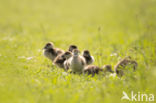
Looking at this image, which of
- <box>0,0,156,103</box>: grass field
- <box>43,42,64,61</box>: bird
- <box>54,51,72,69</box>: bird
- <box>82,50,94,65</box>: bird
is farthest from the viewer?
<box>43,42,64,61</box>: bird

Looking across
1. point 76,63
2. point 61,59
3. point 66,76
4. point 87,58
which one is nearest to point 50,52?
point 61,59

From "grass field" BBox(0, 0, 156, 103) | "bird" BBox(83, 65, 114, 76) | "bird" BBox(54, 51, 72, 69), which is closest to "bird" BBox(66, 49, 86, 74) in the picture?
"bird" BBox(83, 65, 114, 76)

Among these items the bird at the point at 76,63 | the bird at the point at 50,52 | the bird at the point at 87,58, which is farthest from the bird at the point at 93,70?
the bird at the point at 50,52

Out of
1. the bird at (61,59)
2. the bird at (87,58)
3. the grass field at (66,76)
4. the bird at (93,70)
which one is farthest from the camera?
the bird at (87,58)

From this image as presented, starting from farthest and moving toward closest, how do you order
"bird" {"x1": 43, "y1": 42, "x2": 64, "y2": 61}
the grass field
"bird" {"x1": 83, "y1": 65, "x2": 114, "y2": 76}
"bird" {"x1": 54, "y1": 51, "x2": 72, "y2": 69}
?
"bird" {"x1": 43, "y1": 42, "x2": 64, "y2": 61}
"bird" {"x1": 54, "y1": 51, "x2": 72, "y2": 69}
"bird" {"x1": 83, "y1": 65, "x2": 114, "y2": 76}
the grass field

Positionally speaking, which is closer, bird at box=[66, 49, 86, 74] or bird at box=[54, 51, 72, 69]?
bird at box=[66, 49, 86, 74]

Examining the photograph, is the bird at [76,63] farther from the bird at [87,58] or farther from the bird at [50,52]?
the bird at [50,52]

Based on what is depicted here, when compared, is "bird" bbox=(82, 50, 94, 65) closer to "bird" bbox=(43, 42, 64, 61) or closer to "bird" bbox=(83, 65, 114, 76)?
"bird" bbox=(83, 65, 114, 76)

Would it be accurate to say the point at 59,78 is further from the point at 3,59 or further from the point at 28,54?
the point at 28,54

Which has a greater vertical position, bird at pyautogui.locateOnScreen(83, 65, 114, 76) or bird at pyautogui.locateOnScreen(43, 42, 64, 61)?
bird at pyautogui.locateOnScreen(43, 42, 64, 61)

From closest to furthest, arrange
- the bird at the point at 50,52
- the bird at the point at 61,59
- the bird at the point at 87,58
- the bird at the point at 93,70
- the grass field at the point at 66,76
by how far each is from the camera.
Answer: the grass field at the point at 66,76 → the bird at the point at 93,70 → the bird at the point at 61,59 → the bird at the point at 87,58 → the bird at the point at 50,52

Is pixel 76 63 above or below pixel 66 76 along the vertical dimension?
above

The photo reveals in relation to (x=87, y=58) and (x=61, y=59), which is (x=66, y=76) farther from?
(x=87, y=58)

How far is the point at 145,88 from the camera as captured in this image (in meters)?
6.26
